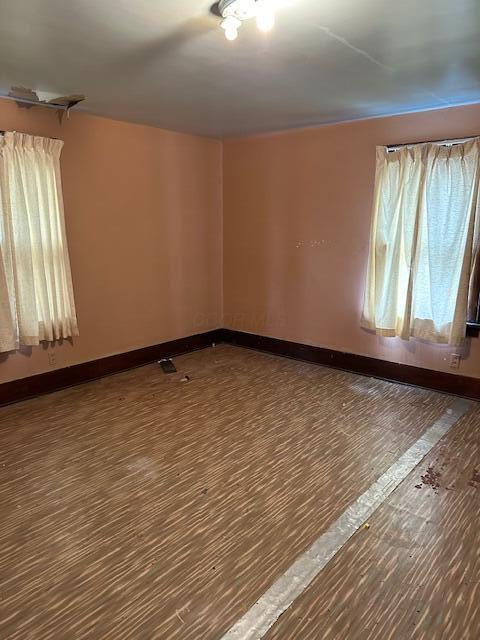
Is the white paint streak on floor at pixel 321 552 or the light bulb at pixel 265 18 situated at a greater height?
the light bulb at pixel 265 18

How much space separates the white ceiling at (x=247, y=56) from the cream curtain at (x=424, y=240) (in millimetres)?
460

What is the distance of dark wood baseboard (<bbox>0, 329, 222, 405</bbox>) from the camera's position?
362cm

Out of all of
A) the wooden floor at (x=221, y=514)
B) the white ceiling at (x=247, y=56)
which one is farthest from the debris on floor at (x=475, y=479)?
the white ceiling at (x=247, y=56)

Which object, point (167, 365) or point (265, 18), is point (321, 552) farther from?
point (167, 365)

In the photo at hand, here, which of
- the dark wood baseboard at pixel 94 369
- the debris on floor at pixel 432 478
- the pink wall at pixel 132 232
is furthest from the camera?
the pink wall at pixel 132 232

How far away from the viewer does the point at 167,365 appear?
4.54 m

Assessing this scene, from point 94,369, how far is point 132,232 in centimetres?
138

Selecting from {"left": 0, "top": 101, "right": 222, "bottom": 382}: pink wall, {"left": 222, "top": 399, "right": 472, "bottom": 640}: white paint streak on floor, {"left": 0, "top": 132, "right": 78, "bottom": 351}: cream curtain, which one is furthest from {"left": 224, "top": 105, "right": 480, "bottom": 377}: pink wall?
{"left": 0, "top": 132, "right": 78, "bottom": 351}: cream curtain

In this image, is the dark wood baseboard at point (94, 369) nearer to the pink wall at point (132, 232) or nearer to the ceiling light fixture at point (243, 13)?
the pink wall at point (132, 232)

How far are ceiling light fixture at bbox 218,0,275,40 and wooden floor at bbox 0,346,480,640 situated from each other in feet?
7.54

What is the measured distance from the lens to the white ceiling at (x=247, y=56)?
187cm

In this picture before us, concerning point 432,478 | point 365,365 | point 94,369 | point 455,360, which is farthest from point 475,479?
point 94,369

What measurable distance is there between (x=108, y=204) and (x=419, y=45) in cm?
283

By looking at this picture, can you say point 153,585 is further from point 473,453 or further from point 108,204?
point 108,204
